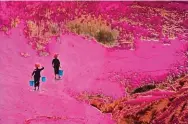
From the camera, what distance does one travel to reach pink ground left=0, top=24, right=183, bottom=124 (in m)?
2.76

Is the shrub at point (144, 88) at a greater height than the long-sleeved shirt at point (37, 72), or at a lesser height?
lesser

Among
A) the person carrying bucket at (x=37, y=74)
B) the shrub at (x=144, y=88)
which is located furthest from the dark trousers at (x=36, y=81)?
the shrub at (x=144, y=88)

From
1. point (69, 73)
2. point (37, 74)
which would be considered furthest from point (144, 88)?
point (37, 74)

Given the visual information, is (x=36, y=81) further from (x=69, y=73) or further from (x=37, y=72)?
(x=69, y=73)

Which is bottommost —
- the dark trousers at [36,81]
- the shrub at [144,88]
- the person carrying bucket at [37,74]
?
the shrub at [144,88]

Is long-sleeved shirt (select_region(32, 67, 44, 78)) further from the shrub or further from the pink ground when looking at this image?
the shrub

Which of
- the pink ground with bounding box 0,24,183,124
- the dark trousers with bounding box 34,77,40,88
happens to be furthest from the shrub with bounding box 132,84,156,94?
the dark trousers with bounding box 34,77,40,88

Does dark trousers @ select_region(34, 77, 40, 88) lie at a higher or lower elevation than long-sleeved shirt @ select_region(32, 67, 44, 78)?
lower

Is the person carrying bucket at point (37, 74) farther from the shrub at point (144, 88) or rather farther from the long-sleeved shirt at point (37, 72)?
the shrub at point (144, 88)

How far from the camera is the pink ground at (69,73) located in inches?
109

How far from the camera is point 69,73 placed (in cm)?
279

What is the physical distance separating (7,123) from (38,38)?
1.82 feet

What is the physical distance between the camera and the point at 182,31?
2709 mm

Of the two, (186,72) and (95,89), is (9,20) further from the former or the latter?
(186,72)
